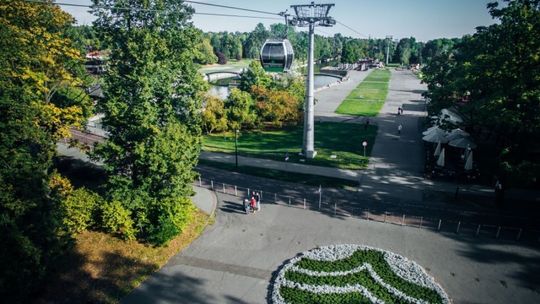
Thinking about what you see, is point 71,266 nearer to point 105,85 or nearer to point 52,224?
point 52,224

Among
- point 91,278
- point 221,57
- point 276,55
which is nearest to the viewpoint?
point 91,278

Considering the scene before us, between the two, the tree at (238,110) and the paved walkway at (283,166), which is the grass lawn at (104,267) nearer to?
the paved walkway at (283,166)

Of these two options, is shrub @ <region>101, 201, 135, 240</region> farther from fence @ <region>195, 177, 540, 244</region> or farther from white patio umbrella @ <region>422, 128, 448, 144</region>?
white patio umbrella @ <region>422, 128, 448, 144</region>

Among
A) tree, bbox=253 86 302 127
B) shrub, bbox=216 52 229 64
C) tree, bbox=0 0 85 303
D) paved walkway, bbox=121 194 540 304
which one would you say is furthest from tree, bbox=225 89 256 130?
shrub, bbox=216 52 229 64

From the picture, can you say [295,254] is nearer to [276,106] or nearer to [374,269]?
[374,269]

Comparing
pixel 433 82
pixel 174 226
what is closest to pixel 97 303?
pixel 174 226

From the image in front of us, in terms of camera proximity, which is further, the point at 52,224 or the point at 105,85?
the point at 105,85

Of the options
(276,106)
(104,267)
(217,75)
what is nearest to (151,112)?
(104,267)
